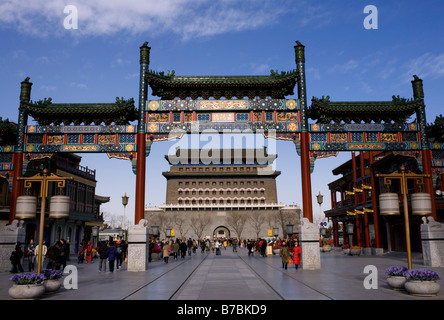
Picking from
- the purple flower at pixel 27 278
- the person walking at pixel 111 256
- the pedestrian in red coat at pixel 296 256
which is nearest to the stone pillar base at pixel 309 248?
the pedestrian in red coat at pixel 296 256

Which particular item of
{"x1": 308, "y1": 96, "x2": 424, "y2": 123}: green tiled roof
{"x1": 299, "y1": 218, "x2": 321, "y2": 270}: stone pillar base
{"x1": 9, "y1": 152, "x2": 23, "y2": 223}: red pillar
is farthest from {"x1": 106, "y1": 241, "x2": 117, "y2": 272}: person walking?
{"x1": 308, "y1": 96, "x2": 424, "y2": 123}: green tiled roof

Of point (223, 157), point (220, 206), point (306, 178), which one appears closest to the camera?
point (306, 178)

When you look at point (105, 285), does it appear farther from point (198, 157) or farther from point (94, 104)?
point (198, 157)

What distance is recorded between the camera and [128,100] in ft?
70.5

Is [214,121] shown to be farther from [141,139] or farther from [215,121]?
[141,139]

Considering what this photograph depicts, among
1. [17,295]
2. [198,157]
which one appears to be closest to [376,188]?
[17,295]

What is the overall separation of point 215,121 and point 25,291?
43.8 ft

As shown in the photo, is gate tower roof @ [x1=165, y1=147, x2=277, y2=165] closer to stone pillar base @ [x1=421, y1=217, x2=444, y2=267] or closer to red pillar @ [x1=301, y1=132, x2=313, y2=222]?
red pillar @ [x1=301, y1=132, x2=313, y2=222]

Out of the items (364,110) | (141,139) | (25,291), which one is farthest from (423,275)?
(141,139)

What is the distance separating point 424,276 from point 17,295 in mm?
10791

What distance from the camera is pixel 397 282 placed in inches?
436

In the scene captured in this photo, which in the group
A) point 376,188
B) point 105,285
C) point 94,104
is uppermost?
point 94,104

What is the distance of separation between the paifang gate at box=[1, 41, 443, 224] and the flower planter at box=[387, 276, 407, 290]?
9.73 metres

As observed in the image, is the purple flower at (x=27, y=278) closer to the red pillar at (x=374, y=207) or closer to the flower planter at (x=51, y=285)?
the flower planter at (x=51, y=285)
